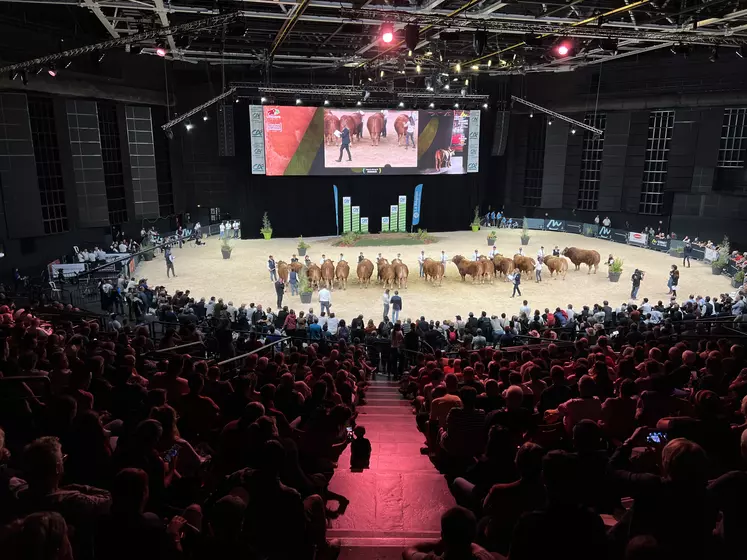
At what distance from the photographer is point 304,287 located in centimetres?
2128

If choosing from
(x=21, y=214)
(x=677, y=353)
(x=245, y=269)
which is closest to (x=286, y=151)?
(x=245, y=269)

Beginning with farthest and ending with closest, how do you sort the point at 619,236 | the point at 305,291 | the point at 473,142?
the point at 473,142 < the point at 619,236 < the point at 305,291

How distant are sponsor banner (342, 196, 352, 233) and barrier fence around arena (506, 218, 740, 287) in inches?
437

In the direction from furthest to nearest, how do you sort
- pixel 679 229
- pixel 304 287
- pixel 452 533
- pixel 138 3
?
pixel 679 229 < pixel 304 287 < pixel 138 3 < pixel 452 533

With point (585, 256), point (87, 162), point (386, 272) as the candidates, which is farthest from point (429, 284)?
point (87, 162)

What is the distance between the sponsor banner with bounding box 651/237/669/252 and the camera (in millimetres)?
31859

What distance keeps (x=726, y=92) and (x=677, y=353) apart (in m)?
30.0

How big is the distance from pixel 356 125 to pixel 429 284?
48.9 ft

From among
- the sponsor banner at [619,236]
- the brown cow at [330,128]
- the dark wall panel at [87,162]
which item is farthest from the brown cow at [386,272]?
the sponsor banner at [619,236]

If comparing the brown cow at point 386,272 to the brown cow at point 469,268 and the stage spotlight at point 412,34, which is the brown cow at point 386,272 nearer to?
the brown cow at point 469,268

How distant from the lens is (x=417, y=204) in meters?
39.2

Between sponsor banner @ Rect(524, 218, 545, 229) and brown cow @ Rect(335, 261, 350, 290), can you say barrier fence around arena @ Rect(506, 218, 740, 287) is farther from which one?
brown cow @ Rect(335, 261, 350, 290)

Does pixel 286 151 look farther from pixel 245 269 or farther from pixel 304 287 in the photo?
pixel 304 287

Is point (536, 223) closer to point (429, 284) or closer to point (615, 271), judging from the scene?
point (615, 271)
